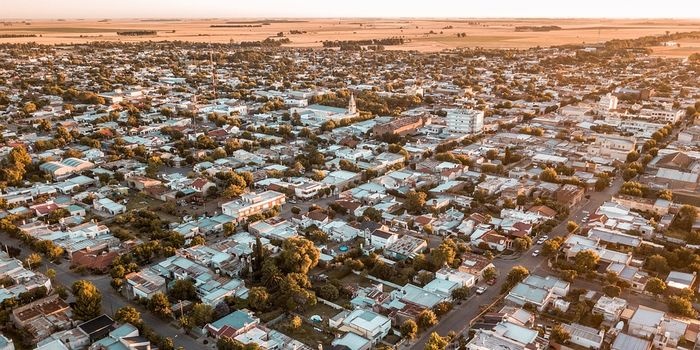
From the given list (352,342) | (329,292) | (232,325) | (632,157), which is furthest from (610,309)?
(632,157)

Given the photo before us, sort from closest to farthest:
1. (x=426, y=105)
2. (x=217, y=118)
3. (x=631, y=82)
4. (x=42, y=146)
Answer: (x=42, y=146), (x=217, y=118), (x=426, y=105), (x=631, y=82)

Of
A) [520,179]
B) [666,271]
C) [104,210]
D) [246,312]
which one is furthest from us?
[520,179]

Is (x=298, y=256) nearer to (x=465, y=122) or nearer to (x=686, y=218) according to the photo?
(x=686, y=218)

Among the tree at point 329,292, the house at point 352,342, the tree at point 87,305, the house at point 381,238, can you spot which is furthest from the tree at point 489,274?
the tree at point 87,305

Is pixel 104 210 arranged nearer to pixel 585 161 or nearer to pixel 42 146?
pixel 42 146

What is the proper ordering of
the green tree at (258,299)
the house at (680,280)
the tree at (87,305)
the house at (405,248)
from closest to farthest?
the tree at (87,305) < the green tree at (258,299) < the house at (680,280) < the house at (405,248)

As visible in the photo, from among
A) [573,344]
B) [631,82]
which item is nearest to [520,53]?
[631,82]

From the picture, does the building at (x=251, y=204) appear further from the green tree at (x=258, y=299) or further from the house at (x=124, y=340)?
the house at (x=124, y=340)
